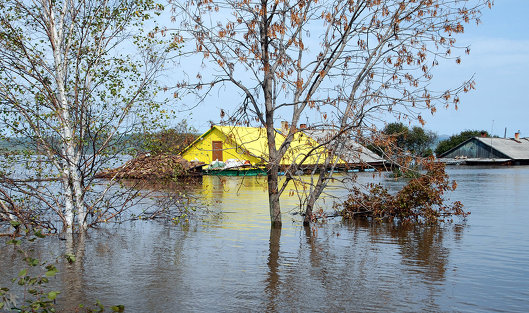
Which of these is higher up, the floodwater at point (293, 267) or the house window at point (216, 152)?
the house window at point (216, 152)

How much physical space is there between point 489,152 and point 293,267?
73.0 meters

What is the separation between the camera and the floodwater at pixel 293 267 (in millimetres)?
8766

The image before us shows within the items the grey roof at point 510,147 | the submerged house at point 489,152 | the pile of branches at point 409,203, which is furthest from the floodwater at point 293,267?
the grey roof at point 510,147

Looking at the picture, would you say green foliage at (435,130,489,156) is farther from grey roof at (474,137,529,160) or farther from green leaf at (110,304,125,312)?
green leaf at (110,304,125,312)

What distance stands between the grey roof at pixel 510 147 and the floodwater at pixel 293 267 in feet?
210

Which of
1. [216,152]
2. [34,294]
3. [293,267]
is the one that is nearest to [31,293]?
[34,294]

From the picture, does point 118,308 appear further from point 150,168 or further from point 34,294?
point 150,168

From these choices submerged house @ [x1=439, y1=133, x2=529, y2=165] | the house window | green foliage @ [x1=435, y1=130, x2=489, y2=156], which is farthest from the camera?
green foliage @ [x1=435, y1=130, x2=489, y2=156]

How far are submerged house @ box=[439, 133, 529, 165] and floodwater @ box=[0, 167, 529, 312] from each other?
6213 centimetres

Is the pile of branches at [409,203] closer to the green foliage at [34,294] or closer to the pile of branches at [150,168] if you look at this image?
the pile of branches at [150,168]

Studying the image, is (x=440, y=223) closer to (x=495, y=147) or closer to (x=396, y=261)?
(x=396, y=261)

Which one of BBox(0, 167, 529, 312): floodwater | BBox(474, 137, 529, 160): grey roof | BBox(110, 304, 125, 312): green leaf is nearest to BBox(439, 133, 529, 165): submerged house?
BBox(474, 137, 529, 160): grey roof

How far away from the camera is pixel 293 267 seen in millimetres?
11086

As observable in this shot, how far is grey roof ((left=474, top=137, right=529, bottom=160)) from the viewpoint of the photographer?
76562mm
